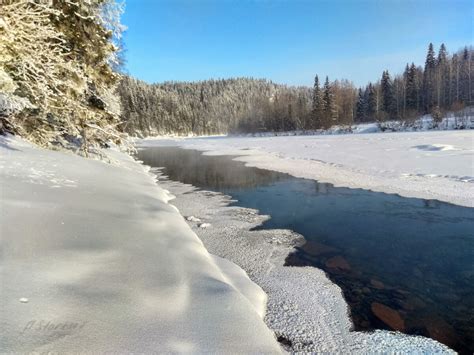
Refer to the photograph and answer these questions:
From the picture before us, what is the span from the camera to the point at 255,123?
8794 cm

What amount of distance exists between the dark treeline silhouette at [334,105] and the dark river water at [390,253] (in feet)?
107

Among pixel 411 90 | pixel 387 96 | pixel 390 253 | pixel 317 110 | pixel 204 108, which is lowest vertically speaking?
pixel 390 253

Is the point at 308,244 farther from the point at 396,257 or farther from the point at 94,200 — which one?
the point at 94,200

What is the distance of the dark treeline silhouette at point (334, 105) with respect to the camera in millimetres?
60844

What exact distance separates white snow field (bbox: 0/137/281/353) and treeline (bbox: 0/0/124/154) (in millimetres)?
1846

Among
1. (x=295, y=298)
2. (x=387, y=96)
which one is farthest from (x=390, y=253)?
(x=387, y=96)

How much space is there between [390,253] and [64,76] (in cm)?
767

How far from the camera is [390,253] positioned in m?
5.78

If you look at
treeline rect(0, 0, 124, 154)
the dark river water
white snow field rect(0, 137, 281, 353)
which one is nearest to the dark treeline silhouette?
treeline rect(0, 0, 124, 154)

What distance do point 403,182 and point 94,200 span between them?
10.8 m

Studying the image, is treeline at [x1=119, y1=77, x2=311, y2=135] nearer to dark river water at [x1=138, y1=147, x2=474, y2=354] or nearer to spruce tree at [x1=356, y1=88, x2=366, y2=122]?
spruce tree at [x1=356, y1=88, x2=366, y2=122]

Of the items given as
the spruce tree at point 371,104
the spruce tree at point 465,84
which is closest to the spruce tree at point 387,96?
the spruce tree at point 371,104

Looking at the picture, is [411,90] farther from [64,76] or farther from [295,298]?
[295,298]

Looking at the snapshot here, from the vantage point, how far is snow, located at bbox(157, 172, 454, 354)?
131 inches
